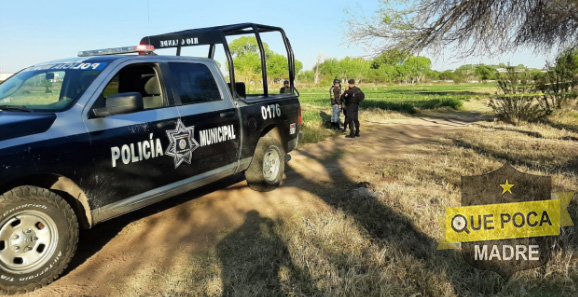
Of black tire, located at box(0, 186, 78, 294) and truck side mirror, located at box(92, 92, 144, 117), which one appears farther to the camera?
truck side mirror, located at box(92, 92, 144, 117)

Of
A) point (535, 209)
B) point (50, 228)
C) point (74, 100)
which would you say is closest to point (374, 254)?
point (535, 209)

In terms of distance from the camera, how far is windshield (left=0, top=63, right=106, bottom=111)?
3523 mm

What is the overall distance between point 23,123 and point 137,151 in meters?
0.93

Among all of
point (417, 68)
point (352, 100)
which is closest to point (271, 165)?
point (352, 100)

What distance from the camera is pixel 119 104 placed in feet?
11.3

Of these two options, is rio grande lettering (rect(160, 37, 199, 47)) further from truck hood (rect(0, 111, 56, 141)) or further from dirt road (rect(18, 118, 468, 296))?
truck hood (rect(0, 111, 56, 141))

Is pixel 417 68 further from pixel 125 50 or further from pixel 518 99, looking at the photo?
pixel 125 50

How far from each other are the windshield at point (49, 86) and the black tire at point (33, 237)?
0.82m

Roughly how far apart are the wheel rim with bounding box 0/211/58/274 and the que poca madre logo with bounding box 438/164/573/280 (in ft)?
10.6

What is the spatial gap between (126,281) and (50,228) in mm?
718

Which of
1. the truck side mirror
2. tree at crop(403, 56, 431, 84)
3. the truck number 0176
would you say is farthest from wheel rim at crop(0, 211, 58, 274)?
tree at crop(403, 56, 431, 84)

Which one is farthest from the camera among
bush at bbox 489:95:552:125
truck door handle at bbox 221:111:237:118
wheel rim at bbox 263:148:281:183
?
bush at bbox 489:95:552:125

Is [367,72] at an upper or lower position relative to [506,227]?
upper

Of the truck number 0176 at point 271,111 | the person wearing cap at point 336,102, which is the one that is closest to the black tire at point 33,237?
the truck number 0176 at point 271,111
